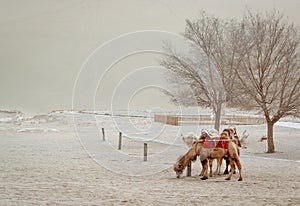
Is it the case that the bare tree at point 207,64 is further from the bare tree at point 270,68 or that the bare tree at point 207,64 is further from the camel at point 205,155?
the camel at point 205,155

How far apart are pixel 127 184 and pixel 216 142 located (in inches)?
95.9

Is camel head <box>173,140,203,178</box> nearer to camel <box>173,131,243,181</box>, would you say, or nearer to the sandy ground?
camel <box>173,131,243,181</box>

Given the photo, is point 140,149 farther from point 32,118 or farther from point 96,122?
point 32,118

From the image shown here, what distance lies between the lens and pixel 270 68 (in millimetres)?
17859

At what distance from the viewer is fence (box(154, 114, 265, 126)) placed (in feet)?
72.0

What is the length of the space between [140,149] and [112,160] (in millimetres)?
4145

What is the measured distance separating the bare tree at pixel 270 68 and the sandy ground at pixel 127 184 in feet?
12.3

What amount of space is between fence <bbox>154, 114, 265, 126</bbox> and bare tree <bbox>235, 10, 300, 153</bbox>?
368cm

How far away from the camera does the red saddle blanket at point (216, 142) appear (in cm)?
961

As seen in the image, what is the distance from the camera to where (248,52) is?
18.1 meters

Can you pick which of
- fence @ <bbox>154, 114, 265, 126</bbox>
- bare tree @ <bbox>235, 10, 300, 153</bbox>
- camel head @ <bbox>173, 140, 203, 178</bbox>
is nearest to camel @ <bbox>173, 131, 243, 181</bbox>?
camel head @ <bbox>173, 140, 203, 178</bbox>

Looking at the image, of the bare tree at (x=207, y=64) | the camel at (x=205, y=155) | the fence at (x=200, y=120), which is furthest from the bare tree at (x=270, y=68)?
the camel at (x=205, y=155)

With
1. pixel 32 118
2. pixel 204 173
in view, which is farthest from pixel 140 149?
pixel 32 118

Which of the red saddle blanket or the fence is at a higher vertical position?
the fence
